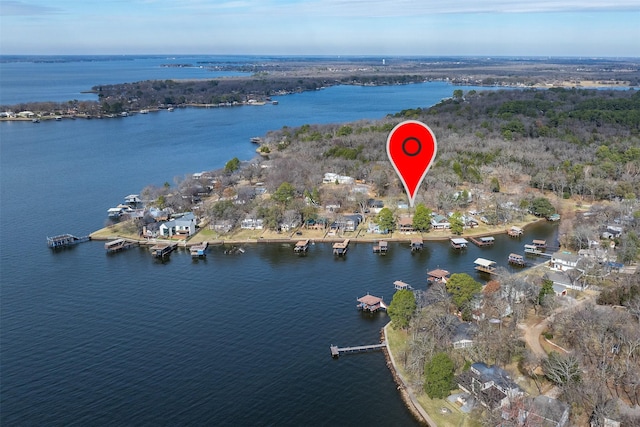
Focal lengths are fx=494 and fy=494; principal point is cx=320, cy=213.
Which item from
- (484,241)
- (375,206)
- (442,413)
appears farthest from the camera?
(375,206)

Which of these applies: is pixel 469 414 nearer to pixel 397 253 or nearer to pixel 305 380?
pixel 305 380

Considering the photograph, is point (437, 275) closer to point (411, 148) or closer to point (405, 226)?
point (405, 226)

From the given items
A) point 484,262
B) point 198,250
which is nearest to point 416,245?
point 484,262

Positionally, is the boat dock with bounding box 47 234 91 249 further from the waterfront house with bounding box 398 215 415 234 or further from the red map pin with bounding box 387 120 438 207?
the red map pin with bounding box 387 120 438 207

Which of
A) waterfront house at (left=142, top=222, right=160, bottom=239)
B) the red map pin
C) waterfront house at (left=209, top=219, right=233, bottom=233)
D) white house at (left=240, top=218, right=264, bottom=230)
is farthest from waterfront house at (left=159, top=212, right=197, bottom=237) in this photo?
the red map pin

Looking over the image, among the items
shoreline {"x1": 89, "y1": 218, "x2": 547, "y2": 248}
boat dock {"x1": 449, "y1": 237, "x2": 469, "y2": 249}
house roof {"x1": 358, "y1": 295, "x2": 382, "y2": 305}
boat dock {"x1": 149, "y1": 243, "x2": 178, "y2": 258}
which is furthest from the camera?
shoreline {"x1": 89, "y1": 218, "x2": 547, "y2": 248}

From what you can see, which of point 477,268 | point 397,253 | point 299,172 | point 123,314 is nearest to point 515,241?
point 477,268

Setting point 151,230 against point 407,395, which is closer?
point 407,395
